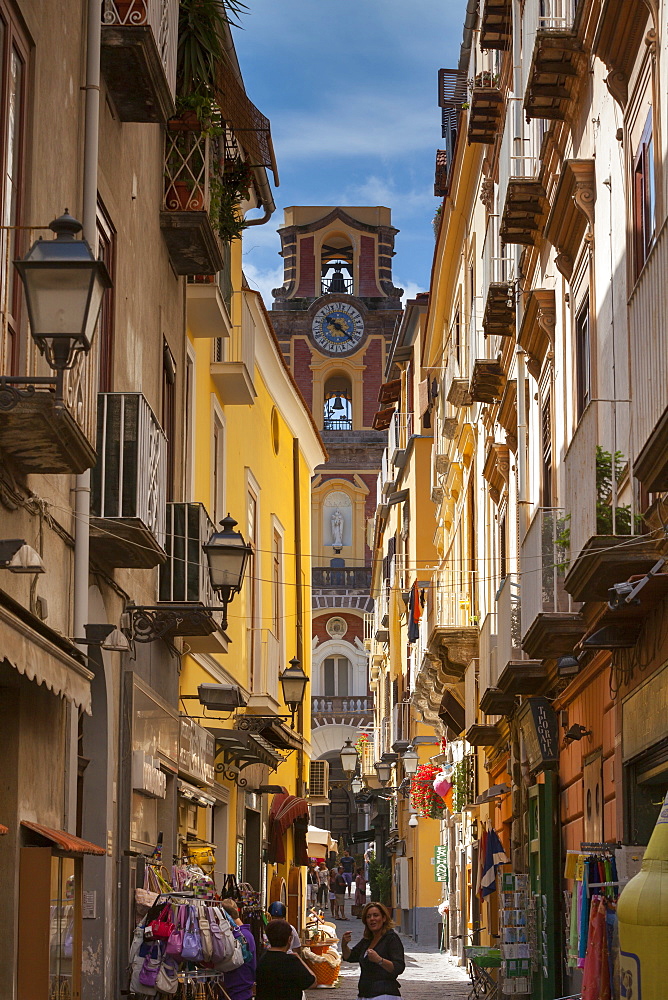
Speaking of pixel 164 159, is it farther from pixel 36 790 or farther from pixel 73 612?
pixel 36 790

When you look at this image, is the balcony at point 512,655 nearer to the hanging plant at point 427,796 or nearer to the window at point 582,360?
the window at point 582,360

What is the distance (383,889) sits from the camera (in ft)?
155

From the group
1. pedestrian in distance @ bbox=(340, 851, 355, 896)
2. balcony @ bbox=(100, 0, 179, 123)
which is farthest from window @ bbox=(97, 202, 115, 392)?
pedestrian in distance @ bbox=(340, 851, 355, 896)

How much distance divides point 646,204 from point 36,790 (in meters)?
5.08

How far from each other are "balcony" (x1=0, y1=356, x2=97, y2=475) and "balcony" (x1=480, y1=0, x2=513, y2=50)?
34.0ft

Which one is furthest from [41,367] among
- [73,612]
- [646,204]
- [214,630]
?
[214,630]

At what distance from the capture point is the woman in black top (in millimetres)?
10492

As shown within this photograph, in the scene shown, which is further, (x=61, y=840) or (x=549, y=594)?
(x=549, y=594)

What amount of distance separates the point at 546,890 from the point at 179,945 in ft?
14.5

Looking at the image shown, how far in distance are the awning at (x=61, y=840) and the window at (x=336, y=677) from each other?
63.6 m

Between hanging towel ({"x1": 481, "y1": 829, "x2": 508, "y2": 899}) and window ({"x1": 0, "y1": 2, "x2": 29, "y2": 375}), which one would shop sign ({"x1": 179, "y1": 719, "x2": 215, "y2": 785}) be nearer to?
hanging towel ({"x1": 481, "y1": 829, "x2": 508, "y2": 899})

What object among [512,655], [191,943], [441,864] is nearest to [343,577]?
[441,864]

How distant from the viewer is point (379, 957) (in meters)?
10.5

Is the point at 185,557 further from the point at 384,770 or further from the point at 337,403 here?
the point at 337,403
